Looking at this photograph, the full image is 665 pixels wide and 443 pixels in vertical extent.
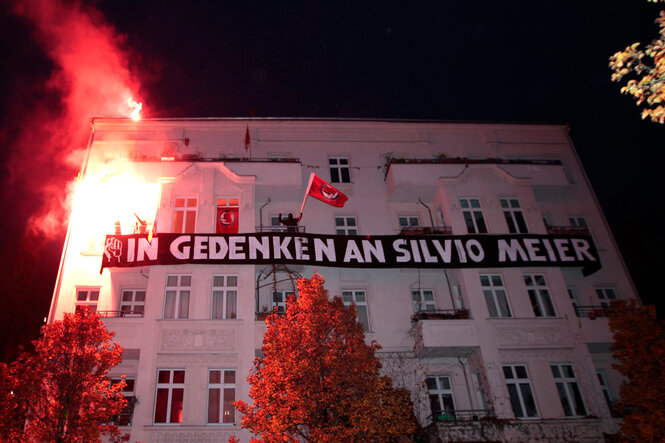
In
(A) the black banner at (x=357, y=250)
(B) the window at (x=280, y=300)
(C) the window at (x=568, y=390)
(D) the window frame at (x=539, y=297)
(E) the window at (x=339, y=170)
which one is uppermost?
(E) the window at (x=339, y=170)

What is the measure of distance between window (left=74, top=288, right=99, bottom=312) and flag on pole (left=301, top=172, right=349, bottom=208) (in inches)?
498

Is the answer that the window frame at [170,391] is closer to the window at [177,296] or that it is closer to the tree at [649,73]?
the window at [177,296]

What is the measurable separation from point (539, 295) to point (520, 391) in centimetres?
566

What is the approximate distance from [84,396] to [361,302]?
14645 millimetres

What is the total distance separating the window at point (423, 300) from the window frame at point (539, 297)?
209 inches

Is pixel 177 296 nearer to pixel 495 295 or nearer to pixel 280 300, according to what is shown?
pixel 280 300

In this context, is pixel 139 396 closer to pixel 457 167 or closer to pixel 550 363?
pixel 550 363

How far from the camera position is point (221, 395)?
72.2 feet

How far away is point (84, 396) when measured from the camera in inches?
675

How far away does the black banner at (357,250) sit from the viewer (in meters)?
24.5

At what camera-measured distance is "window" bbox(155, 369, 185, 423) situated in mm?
21297

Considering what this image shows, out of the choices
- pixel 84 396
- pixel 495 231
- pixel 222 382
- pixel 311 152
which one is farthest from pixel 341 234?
pixel 84 396

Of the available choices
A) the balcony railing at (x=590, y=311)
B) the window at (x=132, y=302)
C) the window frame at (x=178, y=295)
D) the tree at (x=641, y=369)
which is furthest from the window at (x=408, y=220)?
the window at (x=132, y=302)

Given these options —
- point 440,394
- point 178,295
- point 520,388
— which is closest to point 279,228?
point 178,295
